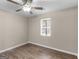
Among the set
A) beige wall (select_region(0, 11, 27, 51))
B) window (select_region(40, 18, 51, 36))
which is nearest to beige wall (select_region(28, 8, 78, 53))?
window (select_region(40, 18, 51, 36))

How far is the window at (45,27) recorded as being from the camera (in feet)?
13.5

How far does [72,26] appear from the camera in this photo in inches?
122

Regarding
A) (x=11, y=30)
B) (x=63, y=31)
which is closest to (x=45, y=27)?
(x=63, y=31)

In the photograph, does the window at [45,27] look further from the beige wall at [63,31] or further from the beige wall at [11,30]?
the beige wall at [11,30]

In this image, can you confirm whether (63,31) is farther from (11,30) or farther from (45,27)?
(11,30)

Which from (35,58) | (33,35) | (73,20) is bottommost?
(35,58)

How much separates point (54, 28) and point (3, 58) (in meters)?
2.86

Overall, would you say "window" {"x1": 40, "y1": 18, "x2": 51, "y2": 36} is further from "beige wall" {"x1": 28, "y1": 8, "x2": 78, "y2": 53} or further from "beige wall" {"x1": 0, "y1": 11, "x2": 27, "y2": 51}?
"beige wall" {"x1": 0, "y1": 11, "x2": 27, "y2": 51}

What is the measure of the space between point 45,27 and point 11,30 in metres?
2.11

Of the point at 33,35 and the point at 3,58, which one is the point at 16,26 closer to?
the point at 33,35

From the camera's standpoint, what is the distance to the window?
4.13 m

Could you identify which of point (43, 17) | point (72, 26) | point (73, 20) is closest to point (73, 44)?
point (72, 26)

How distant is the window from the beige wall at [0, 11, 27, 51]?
1344 mm

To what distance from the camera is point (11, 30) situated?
392 centimetres
